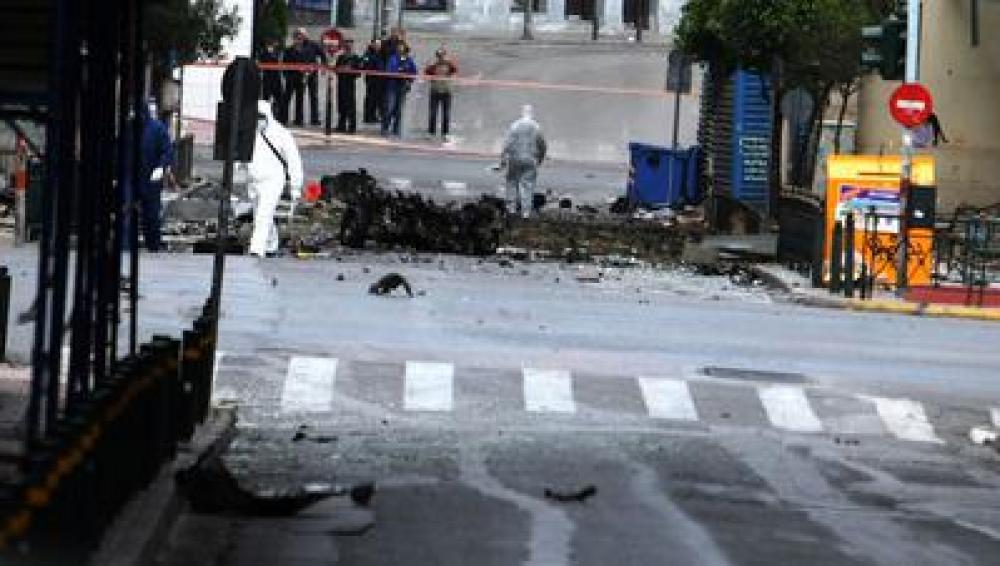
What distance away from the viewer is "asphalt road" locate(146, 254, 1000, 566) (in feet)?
39.2

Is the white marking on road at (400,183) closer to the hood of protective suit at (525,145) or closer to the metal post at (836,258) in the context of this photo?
the hood of protective suit at (525,145)

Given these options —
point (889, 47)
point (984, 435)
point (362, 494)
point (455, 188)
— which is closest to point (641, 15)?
point (455, 188)

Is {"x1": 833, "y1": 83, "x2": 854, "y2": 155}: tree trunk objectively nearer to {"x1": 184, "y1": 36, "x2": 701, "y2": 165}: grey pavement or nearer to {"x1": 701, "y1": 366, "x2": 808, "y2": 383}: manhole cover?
{"x1": 184, "y1": 36, "x2": 701, "y2": 165}: grey pavement

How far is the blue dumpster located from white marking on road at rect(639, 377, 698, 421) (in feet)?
76.5

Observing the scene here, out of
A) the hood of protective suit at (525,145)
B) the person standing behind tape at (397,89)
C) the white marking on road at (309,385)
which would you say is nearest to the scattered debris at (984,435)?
the white marking on road at (309,385)

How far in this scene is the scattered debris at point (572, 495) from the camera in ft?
42.5

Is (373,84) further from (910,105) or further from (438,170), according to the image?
(910,105)

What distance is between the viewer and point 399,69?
5138cm

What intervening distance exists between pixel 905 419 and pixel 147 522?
29.0 ft

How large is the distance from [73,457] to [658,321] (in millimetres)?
15891

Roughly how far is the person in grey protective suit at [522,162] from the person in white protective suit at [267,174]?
10729 mm

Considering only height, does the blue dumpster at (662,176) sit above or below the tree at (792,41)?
below

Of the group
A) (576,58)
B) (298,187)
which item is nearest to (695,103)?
(576,58)

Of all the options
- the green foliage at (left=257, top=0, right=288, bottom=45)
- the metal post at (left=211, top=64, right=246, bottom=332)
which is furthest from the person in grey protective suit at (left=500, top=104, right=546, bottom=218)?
the metal post at (left=211, top=64, right=246, bottom=332)
